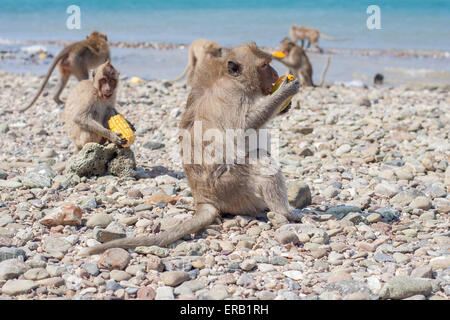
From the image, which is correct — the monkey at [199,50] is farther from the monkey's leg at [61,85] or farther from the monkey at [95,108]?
the monkey at [95,108]

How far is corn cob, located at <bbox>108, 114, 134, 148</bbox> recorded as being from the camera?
7.02m

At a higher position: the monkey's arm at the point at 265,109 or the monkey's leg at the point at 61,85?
the monkey's leg at the point at 61,85

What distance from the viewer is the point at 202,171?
5395 millimetres

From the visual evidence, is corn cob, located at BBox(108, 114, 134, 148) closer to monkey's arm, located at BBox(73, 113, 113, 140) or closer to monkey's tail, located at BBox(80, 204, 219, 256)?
monkey's arm, located at BBox(73, 113, 113, 140)

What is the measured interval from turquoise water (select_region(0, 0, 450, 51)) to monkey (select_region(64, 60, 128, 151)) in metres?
21.9

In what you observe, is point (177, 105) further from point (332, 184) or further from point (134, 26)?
point (134, 26)

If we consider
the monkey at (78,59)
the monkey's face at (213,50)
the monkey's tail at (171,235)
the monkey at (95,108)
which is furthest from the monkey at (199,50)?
the monkey's tail at (171,235)

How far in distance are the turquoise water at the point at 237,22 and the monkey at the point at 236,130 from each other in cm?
2337

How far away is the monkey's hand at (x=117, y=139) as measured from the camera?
276 inches

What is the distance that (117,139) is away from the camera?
23.1 ft

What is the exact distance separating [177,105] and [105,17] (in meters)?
38.1

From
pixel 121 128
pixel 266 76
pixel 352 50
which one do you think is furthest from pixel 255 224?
pixel 352 50
